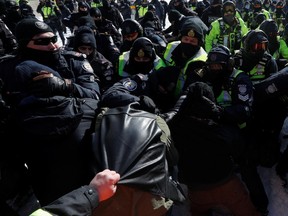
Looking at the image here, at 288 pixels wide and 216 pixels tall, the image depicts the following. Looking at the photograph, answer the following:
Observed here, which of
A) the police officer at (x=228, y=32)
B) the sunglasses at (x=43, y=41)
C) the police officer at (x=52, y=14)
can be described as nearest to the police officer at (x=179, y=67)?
the sunglasses at (x=43, y=41)

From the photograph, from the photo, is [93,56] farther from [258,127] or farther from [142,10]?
[142,10]

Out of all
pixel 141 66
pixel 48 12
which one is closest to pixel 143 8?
pixel 48 12

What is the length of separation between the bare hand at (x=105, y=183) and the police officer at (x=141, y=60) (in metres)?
1.92

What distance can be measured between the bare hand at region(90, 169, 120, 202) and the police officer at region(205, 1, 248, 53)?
14.2 feet

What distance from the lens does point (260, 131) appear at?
3.06m

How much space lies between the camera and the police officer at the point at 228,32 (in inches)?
209

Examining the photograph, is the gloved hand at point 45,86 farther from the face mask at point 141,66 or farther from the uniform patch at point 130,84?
the face mask at point 141,66

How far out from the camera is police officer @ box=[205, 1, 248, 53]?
5309mm

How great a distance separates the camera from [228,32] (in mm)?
5344

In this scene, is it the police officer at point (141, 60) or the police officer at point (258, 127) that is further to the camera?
the police officer at point (141, 60)

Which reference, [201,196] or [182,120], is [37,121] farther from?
[201,196]

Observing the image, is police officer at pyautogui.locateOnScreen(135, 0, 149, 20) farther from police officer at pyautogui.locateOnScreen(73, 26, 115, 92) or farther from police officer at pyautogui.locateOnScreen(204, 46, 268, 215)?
police officer at pyautogui.locateOnScreen(204, 46, 268, 215)

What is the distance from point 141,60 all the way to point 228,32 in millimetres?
2828

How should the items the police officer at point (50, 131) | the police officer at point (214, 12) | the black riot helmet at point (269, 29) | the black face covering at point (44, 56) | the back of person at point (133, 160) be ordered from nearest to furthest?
the back of person at point (133, 160)
the police officer at point (50, 131)
the black face covering at point (44, 56)
the black riot helmet at point (269, 29)
the police officer at point (214, 12)
